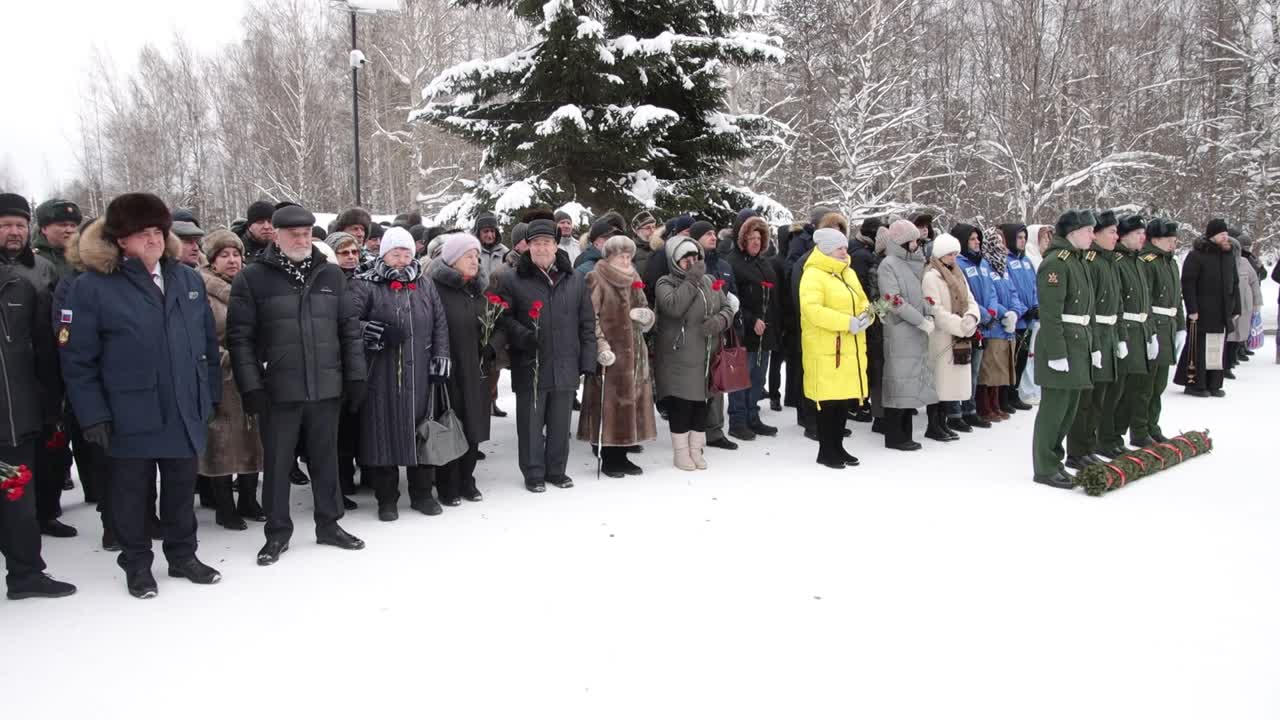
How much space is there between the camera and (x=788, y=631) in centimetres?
413

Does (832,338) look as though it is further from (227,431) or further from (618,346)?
(227,431)

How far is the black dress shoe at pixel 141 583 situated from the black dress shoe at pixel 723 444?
5021 millimetres

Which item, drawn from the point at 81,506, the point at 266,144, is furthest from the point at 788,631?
the point at 266,144

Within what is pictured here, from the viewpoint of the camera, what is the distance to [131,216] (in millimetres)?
4492

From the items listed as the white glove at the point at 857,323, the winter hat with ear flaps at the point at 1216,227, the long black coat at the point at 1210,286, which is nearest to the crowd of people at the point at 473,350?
the white glove at the point at 857,323

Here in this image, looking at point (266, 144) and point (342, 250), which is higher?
point (266, 144)

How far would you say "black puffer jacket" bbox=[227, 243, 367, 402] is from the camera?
16.5 ft

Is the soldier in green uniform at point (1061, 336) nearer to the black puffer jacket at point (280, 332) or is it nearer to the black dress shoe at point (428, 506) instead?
the black dress shoe at point (428, 506)

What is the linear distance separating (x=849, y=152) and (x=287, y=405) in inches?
752

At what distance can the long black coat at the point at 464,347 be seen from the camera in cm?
634

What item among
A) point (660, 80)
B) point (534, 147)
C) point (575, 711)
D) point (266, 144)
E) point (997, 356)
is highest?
point (266, 144)

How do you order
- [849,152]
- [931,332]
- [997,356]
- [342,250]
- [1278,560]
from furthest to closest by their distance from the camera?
[849,152]
[997,356]
[931,332]
[342,250]
[1278,560]

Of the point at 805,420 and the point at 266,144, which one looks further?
the point at 266,144

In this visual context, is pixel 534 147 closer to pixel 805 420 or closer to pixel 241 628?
pixel 805 420
